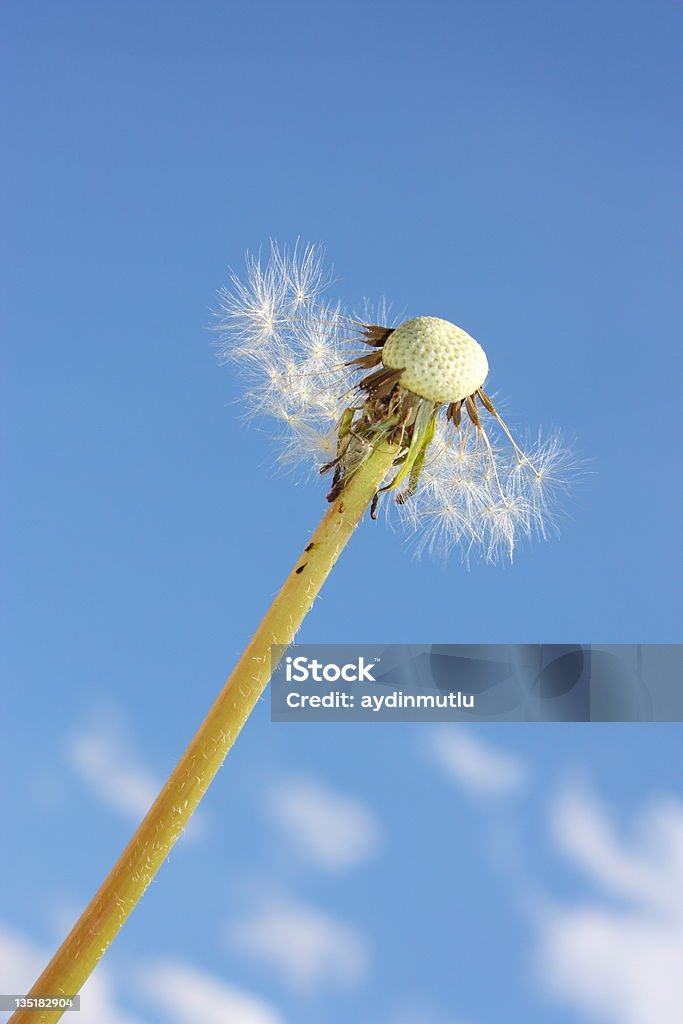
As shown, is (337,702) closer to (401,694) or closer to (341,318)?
(401,694)

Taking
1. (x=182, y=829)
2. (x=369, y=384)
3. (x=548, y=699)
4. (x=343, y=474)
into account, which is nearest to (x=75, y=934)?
(x=182, y=829)

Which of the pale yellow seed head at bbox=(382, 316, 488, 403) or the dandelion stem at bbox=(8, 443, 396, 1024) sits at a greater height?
the pale yellow seed head at bbox=(382, 316, 488, 403)

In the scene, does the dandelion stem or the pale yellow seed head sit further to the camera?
the pale yellow seed head

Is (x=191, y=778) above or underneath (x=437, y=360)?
underneath

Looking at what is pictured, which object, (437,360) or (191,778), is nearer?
(191,778)
